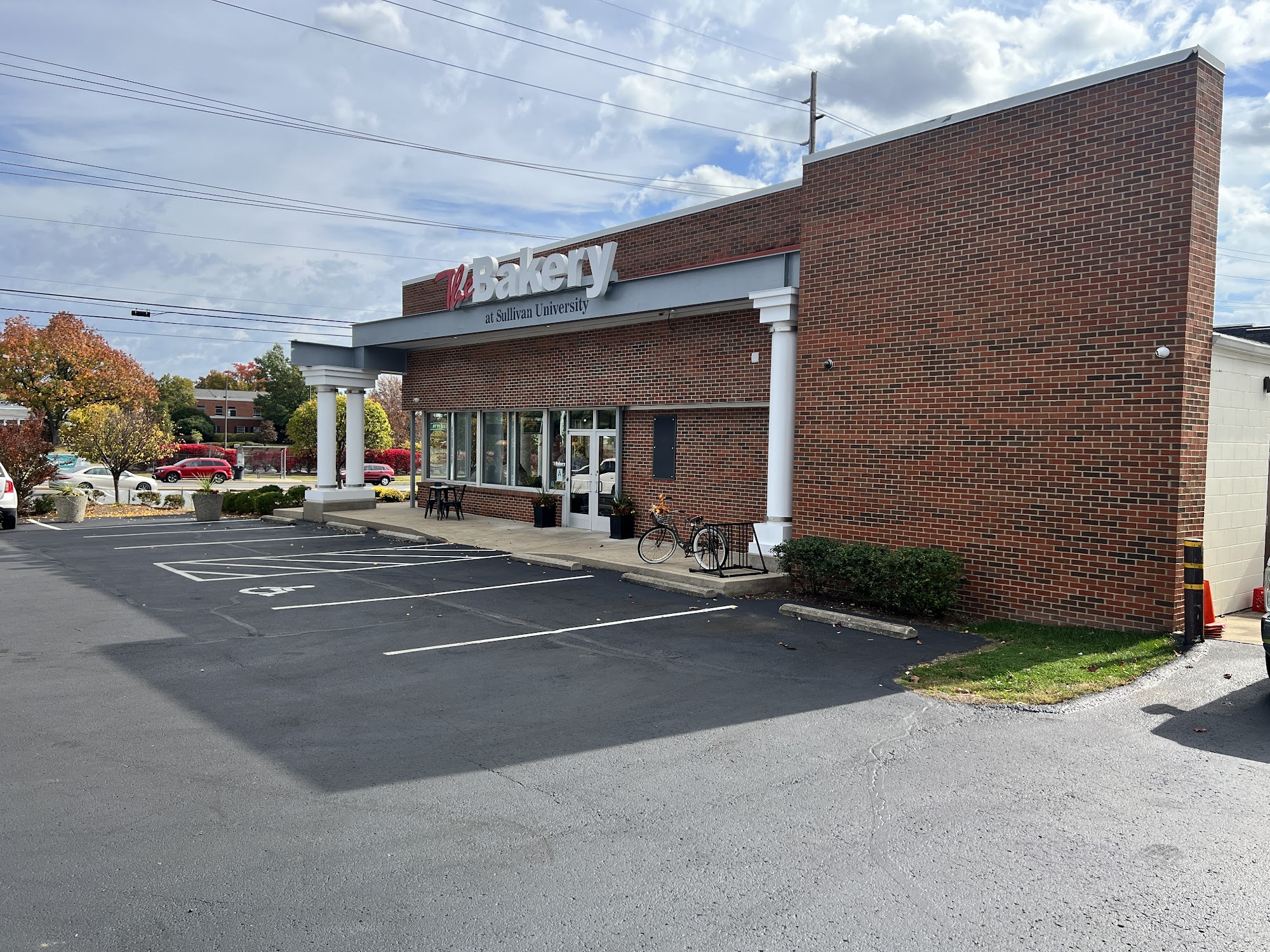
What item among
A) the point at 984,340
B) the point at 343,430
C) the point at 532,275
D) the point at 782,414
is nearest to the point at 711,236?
the point at 532,275

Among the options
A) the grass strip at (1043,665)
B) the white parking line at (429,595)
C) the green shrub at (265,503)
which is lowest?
the white parking line at (429,595)

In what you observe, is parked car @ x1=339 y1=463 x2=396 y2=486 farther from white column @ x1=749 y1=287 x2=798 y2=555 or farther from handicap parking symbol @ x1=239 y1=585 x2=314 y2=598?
white column @ x1=749 y1=287 x2=798 y2=555

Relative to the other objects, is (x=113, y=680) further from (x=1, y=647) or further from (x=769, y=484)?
(x=769, y=484)

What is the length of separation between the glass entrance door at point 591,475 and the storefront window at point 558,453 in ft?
0.82

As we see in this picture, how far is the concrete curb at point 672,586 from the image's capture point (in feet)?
39.5

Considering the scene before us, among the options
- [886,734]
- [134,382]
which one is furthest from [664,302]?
[134,382]

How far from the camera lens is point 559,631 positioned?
9.88 metres

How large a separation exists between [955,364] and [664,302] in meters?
5.80

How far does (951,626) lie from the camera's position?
10.2 m

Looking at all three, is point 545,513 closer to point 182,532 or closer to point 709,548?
point 709,548

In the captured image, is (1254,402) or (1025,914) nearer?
(1025,914)

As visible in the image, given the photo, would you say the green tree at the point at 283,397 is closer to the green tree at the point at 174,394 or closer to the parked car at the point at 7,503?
the green tree at the point at 174,394

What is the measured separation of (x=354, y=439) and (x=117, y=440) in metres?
8.14

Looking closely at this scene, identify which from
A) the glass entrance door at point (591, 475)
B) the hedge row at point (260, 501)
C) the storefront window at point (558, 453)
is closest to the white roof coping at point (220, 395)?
the hedge row at point (260, 501)
